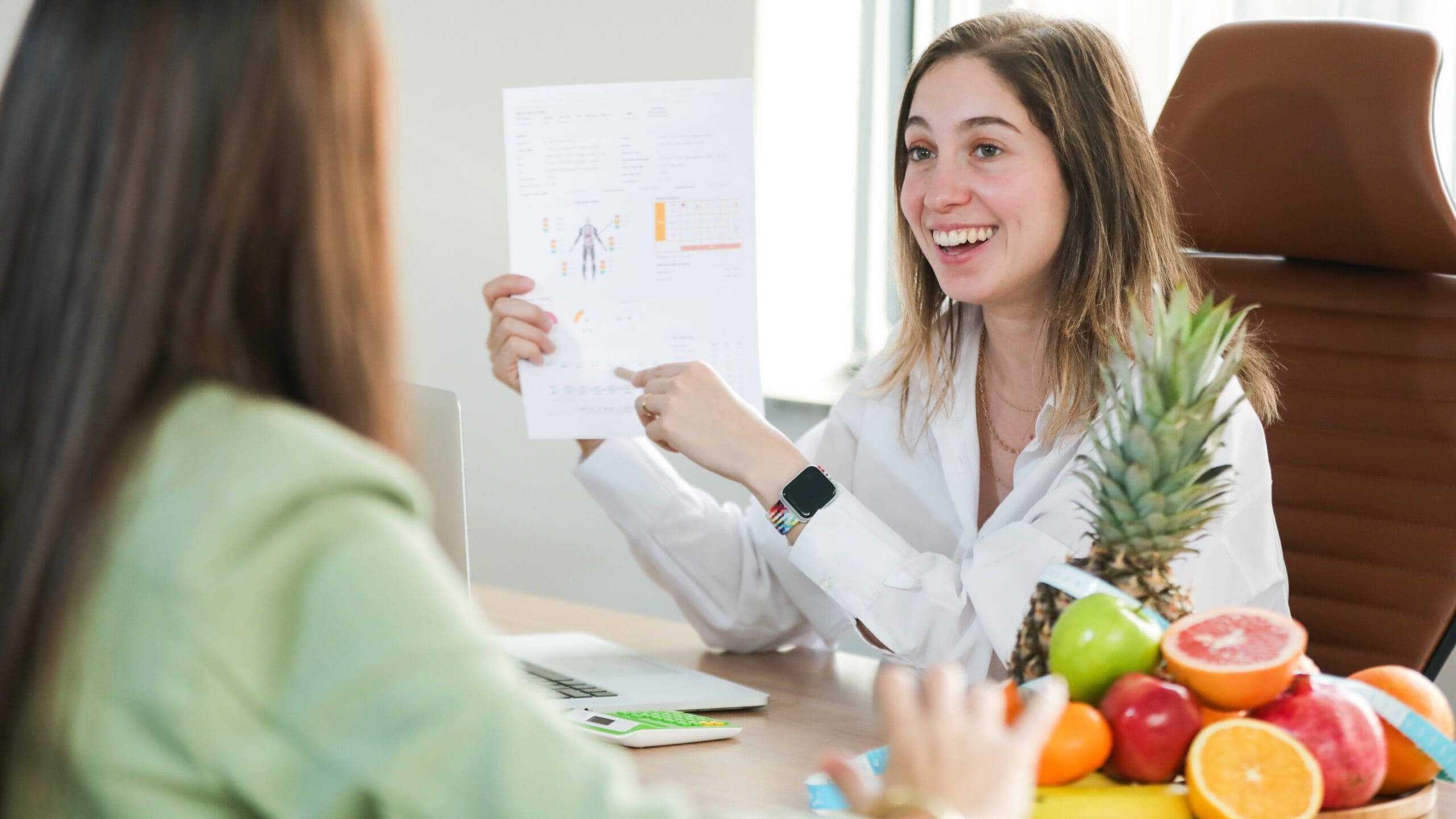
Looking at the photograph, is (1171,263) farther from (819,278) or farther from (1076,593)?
(819,278)

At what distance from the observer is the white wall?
283 cm

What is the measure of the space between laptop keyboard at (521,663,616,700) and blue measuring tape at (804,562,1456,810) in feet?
1.11

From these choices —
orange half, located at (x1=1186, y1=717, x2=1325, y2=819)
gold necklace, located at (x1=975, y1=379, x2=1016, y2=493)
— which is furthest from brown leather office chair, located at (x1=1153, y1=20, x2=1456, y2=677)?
orange half, located at (x1=1186, y1=717, x2=1325, y2=819)

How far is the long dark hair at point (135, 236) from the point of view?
A: 606mm

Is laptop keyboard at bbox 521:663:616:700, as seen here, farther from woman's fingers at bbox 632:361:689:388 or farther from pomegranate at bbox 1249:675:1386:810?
pomegranate at bbox 1249:675:1386:810

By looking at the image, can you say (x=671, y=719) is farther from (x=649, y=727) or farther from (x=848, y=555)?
(x=848, y=555)

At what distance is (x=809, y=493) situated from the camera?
1.48m

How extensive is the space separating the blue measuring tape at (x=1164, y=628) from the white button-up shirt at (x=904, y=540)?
0.24 metres

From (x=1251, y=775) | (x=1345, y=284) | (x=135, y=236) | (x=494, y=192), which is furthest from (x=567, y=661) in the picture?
(x=494, y=192)

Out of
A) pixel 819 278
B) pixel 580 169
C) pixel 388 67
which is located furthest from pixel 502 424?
pixel 388 67

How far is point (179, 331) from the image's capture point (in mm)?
629

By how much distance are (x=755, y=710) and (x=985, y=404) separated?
605 millimetres

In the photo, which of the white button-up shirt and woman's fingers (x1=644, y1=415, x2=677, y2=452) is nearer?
the white button-up shirt

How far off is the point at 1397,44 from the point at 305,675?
1.61 meters
